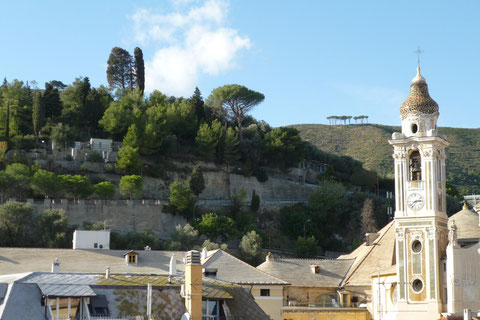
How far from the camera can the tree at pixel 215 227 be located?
290ft

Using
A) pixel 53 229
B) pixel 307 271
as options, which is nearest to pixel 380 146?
pixel 53 229

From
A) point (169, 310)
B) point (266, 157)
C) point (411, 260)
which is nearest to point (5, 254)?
point (411, 260)

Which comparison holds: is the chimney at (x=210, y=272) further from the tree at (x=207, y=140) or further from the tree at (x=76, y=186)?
the tree at (x=207, y=140)

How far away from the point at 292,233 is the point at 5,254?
124 feet

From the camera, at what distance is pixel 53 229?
270 feet

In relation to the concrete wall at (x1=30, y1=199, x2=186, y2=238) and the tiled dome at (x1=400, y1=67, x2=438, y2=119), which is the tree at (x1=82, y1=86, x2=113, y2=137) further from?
the tiled dome at (x1=400, y1=67, x2=438, y2=119)

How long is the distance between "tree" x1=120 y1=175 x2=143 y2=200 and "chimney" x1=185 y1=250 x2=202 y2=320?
58060mm

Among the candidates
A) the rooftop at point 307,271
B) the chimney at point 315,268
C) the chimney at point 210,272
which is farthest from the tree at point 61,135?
the chimney at point 210,272

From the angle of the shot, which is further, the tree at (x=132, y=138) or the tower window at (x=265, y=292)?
the tree at (x=132, y=138)

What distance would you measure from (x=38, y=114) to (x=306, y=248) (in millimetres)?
30328

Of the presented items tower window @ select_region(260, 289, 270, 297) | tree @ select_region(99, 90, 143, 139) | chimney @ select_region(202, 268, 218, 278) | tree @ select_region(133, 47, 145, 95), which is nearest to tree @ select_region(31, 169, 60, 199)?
tree @ select_region(99, 90, 143, 139)

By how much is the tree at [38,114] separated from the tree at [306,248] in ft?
93.7

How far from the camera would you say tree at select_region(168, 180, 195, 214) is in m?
92.1

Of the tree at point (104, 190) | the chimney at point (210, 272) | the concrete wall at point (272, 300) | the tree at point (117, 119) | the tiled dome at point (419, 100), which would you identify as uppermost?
the tree at point (117, 119)
